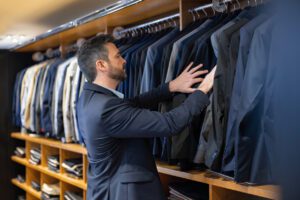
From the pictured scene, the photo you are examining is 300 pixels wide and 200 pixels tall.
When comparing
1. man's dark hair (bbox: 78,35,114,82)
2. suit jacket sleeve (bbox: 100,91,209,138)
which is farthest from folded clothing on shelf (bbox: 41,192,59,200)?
suit jacket sleeve (bbox: 100,91,209,138)

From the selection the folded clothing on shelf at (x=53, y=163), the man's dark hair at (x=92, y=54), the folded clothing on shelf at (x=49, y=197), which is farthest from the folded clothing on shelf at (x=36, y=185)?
the man's dark hair at (x=92, y=54)

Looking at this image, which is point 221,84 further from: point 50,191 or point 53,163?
point 50,191

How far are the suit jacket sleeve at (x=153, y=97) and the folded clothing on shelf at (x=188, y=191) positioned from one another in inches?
18.1

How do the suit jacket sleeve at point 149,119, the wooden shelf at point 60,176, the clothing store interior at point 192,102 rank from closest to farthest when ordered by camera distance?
the clothing store interior at point 192,102, the suit jacket sleeve at point 149,119, the wooden shelf at point 60,176

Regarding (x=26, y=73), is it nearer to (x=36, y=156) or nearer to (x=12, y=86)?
(x=12, y=86)

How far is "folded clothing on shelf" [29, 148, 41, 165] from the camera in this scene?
4140 millimetres

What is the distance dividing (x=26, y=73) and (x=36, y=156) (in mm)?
973

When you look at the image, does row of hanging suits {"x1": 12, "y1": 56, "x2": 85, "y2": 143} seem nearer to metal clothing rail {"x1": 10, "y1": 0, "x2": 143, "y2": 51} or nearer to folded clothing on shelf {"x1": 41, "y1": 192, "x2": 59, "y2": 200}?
metal clothing rail {"x1": 10, "y1": 0, "x2": 143, "y2": 51}

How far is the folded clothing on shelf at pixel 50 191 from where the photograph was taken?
3775mm

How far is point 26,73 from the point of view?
4.52 meters

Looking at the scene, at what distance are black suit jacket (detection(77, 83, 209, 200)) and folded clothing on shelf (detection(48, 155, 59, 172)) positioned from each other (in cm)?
190

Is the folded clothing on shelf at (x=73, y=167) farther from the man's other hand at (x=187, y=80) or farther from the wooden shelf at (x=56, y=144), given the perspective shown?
the man's other hand at (x=187, y=80)

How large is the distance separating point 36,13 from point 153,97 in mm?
2052

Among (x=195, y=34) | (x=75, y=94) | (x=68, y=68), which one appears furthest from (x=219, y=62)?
(x=68, y=68)
